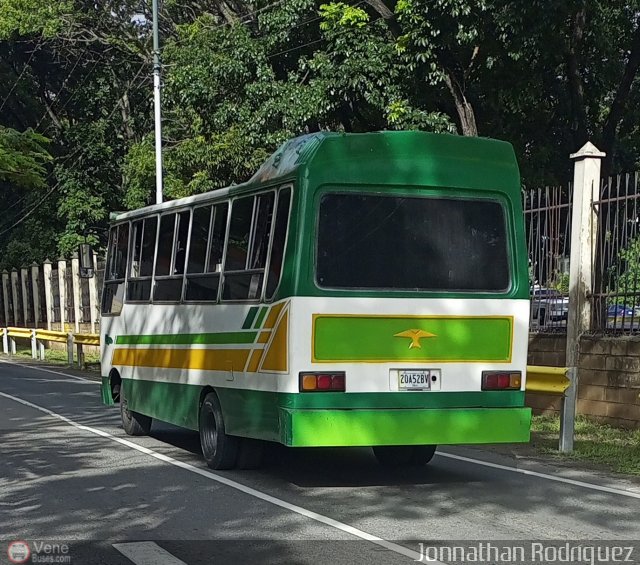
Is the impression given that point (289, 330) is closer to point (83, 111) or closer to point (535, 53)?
point (535, 53)

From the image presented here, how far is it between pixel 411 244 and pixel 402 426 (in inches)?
64.3

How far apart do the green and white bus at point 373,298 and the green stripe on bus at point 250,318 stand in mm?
19

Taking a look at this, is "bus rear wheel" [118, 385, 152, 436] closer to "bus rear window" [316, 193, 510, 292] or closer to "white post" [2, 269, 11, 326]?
"bus rear window" [316, 193, 510, 292]

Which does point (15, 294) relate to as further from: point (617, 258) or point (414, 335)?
point (414, 335)

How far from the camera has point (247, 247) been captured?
10.2 metres

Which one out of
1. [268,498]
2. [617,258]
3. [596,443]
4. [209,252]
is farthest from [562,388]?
[268,498]

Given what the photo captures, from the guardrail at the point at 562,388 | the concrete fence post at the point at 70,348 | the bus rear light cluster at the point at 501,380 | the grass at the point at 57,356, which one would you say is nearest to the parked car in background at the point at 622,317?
the guardrail at the point at 562,388

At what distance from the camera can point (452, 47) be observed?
70.1 ft

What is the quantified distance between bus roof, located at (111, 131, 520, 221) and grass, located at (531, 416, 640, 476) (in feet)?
10.7

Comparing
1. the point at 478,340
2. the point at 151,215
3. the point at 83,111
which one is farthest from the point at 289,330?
the point at 83,111

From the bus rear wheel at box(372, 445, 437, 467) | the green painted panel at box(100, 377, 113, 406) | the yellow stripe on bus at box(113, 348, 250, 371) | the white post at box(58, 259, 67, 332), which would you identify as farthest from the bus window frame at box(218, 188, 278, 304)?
the white post at box(58, 259, 67, 332)

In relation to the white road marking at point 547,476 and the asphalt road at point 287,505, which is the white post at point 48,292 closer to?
the asphalt road at point 287,505

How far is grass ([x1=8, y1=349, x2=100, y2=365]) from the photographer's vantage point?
32.2 metres

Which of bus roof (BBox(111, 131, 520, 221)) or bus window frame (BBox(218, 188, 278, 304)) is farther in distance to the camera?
bus window frame (BBox(218, 188, 278, 304))
